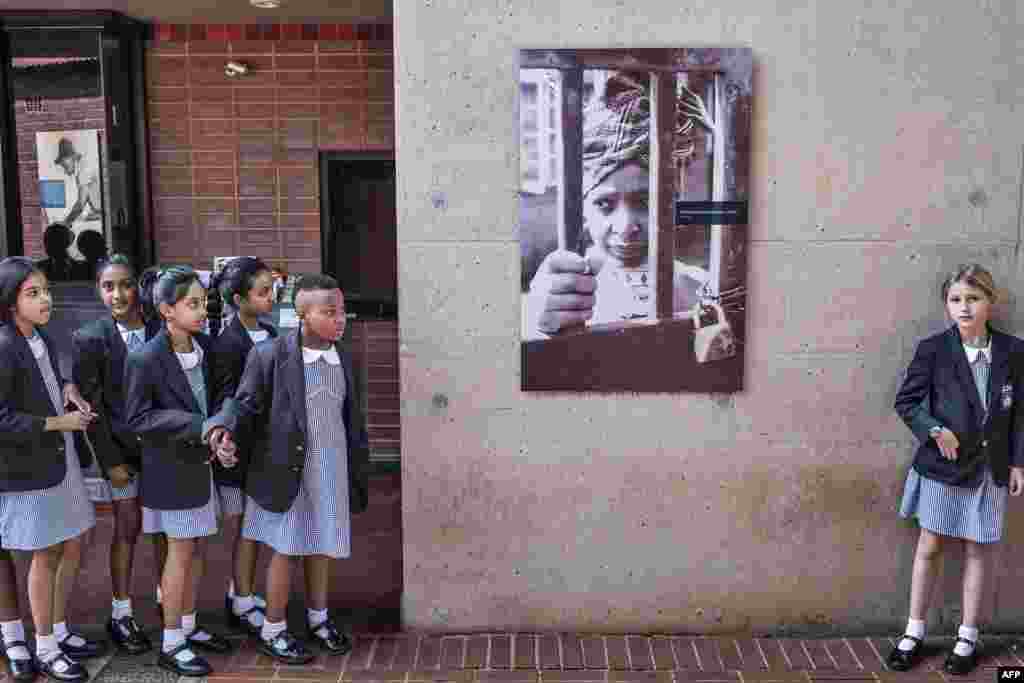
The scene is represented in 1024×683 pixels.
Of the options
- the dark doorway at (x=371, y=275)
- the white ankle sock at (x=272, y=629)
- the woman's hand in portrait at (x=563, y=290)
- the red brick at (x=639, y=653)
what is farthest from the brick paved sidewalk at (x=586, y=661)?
the dark doorway at (x=371, y=275)

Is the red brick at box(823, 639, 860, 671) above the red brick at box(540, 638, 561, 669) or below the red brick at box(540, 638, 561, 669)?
below

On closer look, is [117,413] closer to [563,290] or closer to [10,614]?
[10,614]

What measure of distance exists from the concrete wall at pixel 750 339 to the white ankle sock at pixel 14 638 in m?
1.60

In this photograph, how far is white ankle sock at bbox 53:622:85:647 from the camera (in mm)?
4453

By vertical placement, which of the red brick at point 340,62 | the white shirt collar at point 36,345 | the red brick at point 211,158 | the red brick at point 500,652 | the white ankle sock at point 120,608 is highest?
the red brick at point 340,62

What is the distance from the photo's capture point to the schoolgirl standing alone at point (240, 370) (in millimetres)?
4527

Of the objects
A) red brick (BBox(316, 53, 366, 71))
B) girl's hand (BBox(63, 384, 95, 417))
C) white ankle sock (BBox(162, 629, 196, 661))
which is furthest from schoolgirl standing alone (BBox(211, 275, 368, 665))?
red brick (BBox(316, 53, 366, 71))

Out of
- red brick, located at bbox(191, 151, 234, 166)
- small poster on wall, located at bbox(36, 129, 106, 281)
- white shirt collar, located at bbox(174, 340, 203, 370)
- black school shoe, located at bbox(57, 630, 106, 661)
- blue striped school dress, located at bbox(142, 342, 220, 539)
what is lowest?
black school shoe, located at bbox(57, 630, 106, 661)

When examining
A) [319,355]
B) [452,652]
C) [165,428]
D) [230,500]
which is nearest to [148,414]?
[165,428]

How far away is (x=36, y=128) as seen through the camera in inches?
264

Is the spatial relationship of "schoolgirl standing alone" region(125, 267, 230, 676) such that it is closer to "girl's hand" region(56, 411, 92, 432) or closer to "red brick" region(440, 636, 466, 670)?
"girl's hand" region(56, 411, 92, 432)

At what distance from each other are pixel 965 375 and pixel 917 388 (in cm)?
19

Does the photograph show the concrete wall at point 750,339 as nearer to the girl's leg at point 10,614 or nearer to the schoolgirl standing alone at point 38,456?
the schoolgirl standing alone at point 38,456

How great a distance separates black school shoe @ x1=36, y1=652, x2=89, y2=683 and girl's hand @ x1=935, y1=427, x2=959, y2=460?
11.9ft
